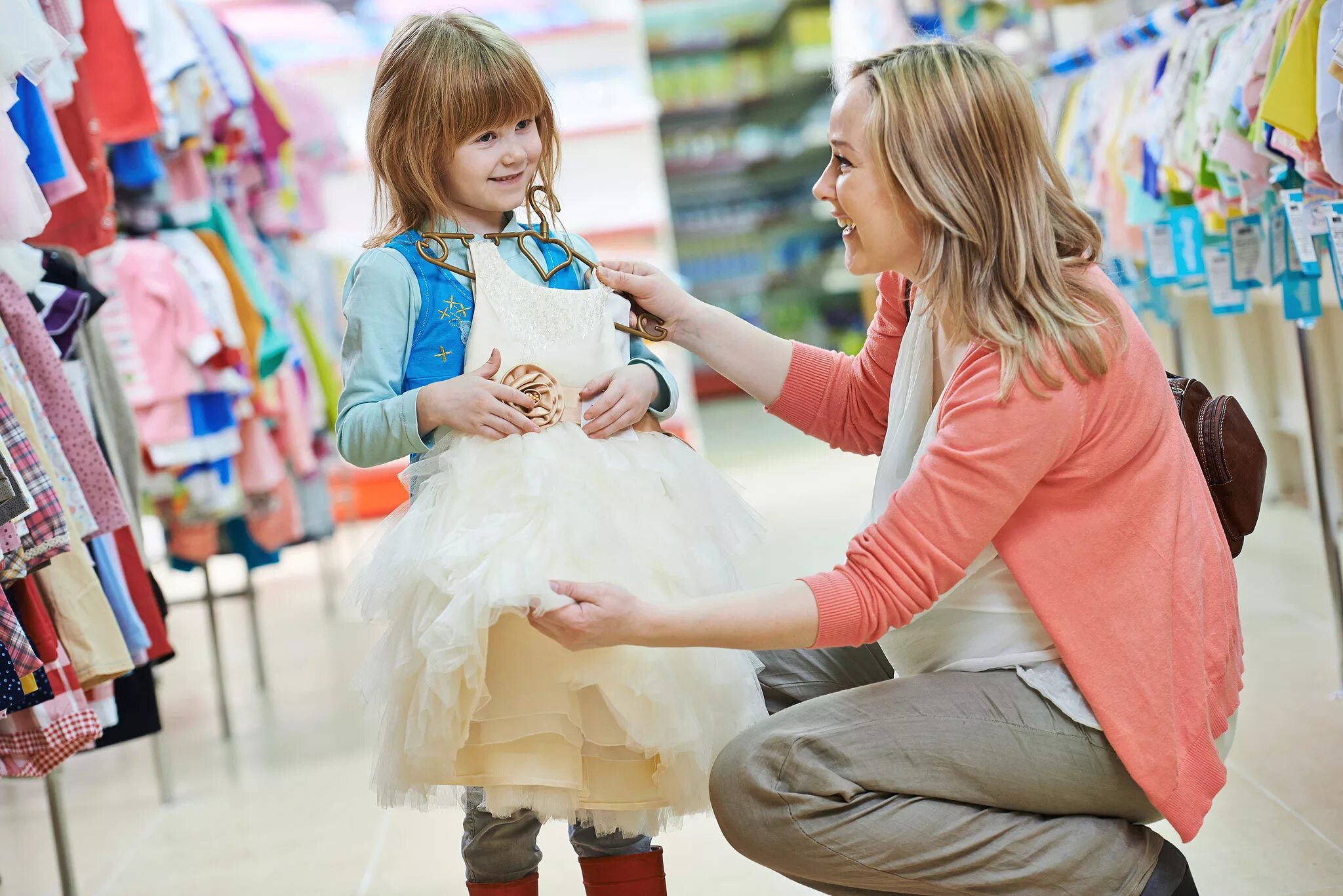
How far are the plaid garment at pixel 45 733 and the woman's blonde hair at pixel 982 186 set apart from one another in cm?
133

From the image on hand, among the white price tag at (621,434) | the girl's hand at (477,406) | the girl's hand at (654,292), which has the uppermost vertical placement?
the girl's hand at (654,292)

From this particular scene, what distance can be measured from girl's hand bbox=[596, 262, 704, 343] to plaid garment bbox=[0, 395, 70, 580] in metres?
0.79

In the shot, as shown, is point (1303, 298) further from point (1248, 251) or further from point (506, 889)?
point (506, 889)

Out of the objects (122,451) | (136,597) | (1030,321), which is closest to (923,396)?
(1030,321)

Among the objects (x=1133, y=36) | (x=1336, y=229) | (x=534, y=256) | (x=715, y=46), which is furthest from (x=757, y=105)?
(x=534, y=256)

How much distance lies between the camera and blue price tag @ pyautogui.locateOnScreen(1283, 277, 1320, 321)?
2527 mm

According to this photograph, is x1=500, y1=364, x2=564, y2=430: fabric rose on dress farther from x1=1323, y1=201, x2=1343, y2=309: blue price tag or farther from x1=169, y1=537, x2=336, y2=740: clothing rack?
x1=169, y1=537, x2=336, y2=740: clothing rack

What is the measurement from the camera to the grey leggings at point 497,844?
1592 millimetres

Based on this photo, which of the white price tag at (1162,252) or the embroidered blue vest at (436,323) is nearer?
the embroidered blue vest at (436,323)

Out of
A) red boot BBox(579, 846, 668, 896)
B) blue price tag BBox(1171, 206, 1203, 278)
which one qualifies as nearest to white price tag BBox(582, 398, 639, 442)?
red boot BBox(579, 846, 668, 896)

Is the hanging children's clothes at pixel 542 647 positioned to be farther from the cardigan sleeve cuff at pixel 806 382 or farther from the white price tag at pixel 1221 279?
the white price tag at pixel 1221 279

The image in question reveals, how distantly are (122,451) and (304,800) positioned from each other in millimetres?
854

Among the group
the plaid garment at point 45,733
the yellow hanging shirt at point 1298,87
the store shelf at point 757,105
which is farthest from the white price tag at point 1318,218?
the store shelf at point 757,105

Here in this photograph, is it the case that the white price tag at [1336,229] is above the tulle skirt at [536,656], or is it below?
above
